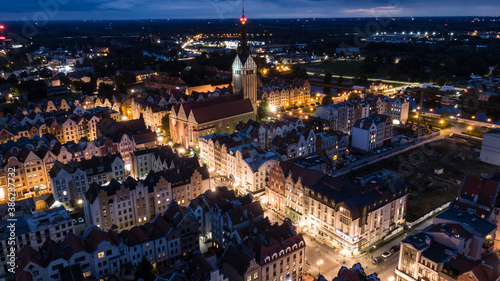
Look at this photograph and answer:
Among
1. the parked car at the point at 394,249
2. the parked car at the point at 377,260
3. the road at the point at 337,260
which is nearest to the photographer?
the road at the point at 337,260

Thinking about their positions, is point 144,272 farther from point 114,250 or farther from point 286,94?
point 286,94

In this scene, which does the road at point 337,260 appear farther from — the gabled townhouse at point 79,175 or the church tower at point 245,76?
the church tower at point 245,76

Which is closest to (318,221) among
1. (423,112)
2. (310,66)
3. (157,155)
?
(157,155)

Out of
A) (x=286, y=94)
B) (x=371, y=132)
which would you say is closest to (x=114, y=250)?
(x=371, y=132)

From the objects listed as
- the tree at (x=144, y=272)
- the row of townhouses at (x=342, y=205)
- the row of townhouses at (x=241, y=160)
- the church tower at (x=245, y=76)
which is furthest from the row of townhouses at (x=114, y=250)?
the church tower at (x=245, y=76)

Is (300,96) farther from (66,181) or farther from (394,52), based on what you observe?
(394,52)

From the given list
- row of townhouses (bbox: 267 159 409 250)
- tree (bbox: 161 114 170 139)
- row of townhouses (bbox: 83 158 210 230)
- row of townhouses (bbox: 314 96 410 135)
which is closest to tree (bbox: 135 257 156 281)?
row of townhouses (bbox: 83 158 210 230)

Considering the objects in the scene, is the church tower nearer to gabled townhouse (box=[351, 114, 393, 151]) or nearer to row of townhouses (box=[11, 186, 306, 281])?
gabled townhouse (box=[351, 114, 393, 151])
